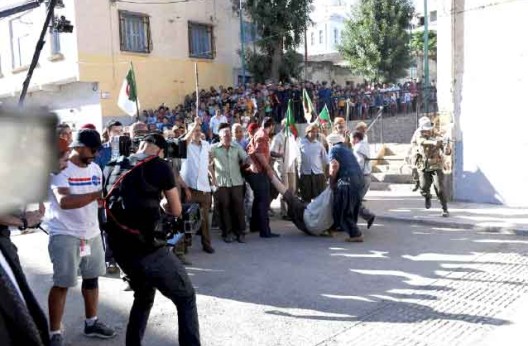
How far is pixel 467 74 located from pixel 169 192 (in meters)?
8.34

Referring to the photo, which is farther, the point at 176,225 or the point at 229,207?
the point at 229,207

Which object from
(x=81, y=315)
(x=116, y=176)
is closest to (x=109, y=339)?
(x=81, y=315)

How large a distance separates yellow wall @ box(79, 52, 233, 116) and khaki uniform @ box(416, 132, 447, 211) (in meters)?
13.8

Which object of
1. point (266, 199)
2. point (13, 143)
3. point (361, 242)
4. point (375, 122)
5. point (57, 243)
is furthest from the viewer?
point (375, 122)

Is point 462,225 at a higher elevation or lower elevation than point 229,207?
lower

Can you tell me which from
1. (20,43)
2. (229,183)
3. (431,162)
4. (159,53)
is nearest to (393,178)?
(431,162)

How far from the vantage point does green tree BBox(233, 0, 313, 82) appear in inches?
896

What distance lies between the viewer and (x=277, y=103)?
64.7 feet

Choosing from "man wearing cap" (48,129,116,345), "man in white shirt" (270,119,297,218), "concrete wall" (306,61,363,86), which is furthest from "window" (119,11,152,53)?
"man wearing cap" (48,129,116,345)

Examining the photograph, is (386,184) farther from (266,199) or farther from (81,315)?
(81,315)

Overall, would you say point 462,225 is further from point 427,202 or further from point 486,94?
point 486,94

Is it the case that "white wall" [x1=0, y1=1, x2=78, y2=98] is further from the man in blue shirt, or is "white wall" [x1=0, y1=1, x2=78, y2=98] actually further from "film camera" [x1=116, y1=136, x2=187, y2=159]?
"film camera" [x1=116, y1=136, x2=187, y2=159]

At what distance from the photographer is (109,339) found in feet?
15.4

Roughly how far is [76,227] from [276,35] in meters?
19.7
